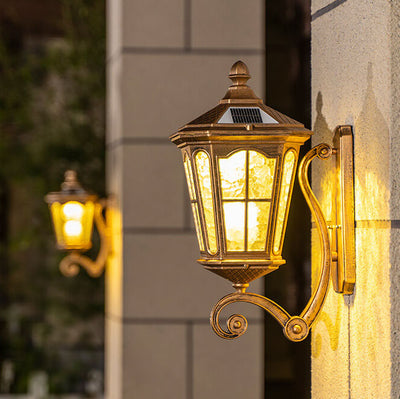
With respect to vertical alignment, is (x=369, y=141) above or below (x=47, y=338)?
above

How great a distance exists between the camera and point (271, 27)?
11.1 ft

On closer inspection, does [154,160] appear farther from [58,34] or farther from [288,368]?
[58,34]

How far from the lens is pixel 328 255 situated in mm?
1972

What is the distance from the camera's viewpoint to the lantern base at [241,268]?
1905 millimetres

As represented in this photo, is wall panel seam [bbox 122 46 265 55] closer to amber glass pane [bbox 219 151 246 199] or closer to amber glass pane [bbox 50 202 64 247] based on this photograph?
amber glass pane [bbox 50 202 64 247]

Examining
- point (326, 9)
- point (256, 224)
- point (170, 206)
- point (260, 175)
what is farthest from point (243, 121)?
point (170, 206)

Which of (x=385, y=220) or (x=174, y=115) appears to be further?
(x=174, y=115)

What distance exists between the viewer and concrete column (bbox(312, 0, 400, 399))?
5.60 feet

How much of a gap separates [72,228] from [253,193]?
319cm

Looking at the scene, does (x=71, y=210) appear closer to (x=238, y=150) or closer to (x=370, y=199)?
(x=238, y=150)

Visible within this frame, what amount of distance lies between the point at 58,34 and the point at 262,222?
7.53m

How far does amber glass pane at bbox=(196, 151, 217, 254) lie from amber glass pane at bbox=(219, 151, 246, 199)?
35 mm

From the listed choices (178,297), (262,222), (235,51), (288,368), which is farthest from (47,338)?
(262,222)

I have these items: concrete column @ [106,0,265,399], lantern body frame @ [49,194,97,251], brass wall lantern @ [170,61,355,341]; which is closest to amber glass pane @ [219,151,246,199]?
brass wall lantern @ [170,61,355,341]
